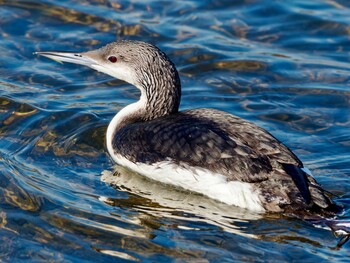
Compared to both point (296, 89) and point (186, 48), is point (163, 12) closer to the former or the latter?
point (186, 48)

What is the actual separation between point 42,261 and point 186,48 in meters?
5.68

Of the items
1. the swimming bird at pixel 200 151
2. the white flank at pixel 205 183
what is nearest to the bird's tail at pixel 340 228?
the swimming bird at pixel 200 151

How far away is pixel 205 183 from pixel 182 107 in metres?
2.51

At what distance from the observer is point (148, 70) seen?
946cm

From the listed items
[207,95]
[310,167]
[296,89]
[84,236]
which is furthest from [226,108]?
[84,236]

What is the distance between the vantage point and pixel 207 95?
11.2 meters

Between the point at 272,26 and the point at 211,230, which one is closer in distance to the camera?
the point at 211,230

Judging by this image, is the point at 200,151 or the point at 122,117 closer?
the point at 200,151

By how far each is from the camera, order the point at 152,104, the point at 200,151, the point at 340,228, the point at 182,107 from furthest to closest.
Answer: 1. the point at 182,107
2. the point at 152,104
3. the point at 200,151
4. the point at 340,228

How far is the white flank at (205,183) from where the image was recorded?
27.1 ft

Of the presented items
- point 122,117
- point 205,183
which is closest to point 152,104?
point 122,117

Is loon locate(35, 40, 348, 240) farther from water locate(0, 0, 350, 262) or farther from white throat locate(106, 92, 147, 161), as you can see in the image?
water locate(0, 0, 350, 262)

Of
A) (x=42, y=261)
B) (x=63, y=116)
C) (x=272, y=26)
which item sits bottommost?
(x=42, y=261)

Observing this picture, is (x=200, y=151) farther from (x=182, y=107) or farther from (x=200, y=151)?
(x=182, y=107)
